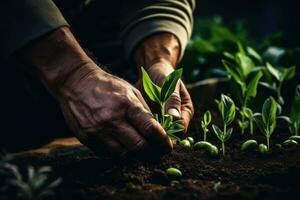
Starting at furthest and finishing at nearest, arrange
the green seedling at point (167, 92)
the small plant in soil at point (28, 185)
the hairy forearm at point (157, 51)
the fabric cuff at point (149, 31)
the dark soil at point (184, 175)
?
the fabric cuff at point (149, 31), the hairy forearm at point (157, 51), the green seedling at point (167, 92), the dark soil at point (184, 175), the small plant in soil at point (28, 185)

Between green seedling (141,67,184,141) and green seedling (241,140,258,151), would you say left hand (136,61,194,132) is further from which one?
green seedling (241,140,258,151)

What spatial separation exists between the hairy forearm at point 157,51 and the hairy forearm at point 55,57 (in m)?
0.54

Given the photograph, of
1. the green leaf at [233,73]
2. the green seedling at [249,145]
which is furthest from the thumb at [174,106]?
the green leaf at [233,73]

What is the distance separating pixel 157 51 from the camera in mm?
1959

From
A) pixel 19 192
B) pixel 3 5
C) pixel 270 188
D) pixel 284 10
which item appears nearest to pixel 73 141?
pixel 3 5

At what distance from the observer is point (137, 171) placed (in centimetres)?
128

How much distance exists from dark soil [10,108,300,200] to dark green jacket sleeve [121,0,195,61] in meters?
0.71

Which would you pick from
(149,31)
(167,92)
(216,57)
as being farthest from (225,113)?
(216,57)

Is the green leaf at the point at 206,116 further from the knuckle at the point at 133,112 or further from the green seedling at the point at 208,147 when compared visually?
the knuckle at the point at 133,112

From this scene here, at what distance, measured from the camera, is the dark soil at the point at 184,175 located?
1.13 meters

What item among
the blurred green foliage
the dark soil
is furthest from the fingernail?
the blurred green foliage

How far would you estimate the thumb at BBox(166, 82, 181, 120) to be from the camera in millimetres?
1488

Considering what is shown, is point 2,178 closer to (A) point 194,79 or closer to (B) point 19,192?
(B) point 19,192

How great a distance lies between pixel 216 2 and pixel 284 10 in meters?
1.37
